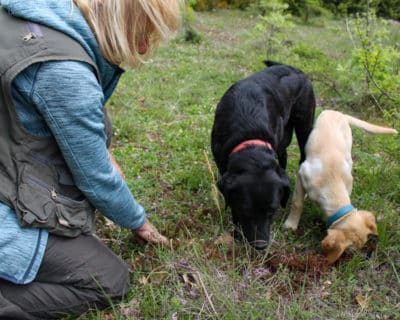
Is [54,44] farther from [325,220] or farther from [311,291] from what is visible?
[325,220]

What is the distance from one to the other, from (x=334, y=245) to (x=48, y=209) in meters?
1.94

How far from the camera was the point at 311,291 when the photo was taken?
2918mm

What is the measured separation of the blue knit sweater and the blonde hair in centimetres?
6

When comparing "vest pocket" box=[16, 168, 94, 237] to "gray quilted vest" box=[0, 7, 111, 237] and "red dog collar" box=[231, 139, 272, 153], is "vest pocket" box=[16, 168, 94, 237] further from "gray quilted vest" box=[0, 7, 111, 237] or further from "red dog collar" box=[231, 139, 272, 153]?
"red dog collar" box=[231, 139, 272, 153]

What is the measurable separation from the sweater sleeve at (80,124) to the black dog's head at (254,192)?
Result: 974 millimetres

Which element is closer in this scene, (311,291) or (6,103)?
(6,103)

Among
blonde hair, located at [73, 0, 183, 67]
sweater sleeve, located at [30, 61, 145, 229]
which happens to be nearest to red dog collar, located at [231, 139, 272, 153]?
sweater sleeve, located at [30, 61, 145, 229]

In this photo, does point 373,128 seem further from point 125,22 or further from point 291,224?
point 125,22

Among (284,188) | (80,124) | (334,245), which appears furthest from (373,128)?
(80,124)

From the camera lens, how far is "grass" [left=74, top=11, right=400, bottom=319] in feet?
8.77

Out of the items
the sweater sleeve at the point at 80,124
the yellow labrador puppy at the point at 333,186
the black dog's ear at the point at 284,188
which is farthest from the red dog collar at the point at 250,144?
the sweater sleeve at the point at 80,124

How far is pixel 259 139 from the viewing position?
3.78m

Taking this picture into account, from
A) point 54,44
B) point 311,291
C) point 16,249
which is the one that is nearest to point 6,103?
point 54,44

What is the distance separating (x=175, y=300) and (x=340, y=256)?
1324 millimetres
